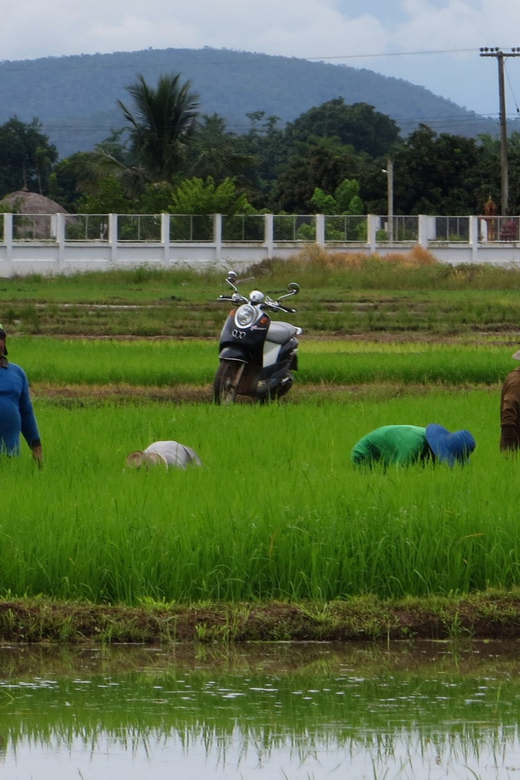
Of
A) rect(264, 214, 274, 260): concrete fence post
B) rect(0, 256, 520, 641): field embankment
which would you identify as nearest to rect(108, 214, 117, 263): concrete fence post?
rect(264, 214, 274, 260): concrete fence post

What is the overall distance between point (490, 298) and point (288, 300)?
520 centimetres

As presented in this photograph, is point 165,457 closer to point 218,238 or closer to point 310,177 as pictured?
point 218,238

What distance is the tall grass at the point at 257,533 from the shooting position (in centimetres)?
684

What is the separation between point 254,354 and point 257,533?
7.09 meters

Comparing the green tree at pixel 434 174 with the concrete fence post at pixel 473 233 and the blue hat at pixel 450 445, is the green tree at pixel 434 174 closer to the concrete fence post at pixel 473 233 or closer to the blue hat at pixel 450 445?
the concrete fence post at pixel 473 233

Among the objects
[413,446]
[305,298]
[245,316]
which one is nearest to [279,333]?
[245,316]

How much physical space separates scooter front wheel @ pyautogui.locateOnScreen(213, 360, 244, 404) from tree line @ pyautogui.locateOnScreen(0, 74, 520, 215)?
31.2 meters

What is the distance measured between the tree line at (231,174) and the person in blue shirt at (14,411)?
36308mm

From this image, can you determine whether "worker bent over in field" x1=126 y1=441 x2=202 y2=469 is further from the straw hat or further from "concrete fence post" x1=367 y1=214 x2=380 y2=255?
"concrete fence post" x1=367 y1=214 x2=380 y2=255

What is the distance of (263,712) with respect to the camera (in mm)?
5410

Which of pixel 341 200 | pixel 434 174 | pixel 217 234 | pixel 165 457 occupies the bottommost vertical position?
pixel 165 457

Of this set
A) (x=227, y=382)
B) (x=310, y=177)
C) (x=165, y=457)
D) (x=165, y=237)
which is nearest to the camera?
(x=165, y=457)

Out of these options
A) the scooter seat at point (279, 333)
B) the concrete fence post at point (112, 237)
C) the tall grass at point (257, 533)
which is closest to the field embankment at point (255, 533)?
the tall grass at point (257, 533)

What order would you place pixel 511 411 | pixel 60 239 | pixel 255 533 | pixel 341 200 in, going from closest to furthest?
pixel 255 533 < pixel 511 411 < pixel 60 239 < pixel 341 200
